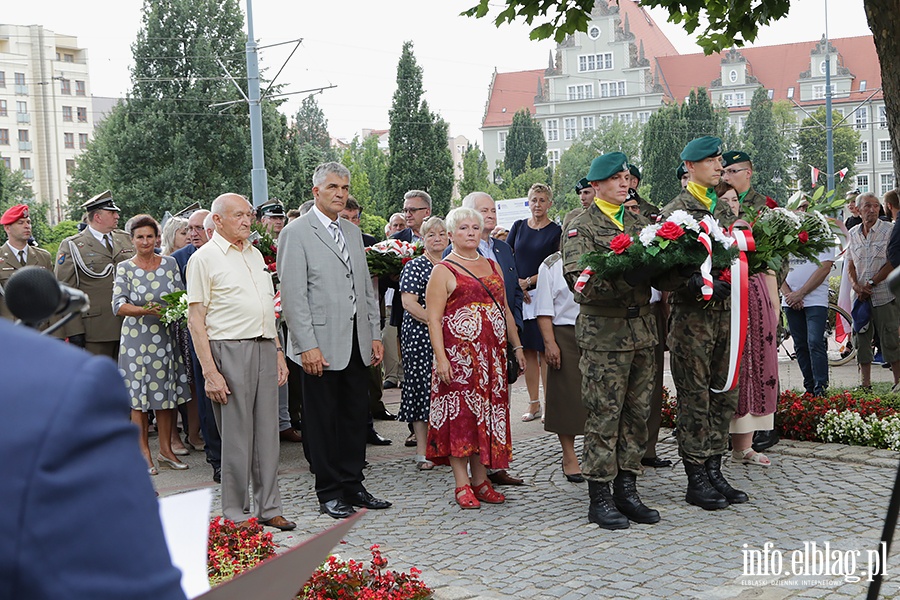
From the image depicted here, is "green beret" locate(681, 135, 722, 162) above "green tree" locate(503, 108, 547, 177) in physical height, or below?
below

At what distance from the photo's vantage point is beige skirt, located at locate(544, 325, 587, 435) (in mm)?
7402

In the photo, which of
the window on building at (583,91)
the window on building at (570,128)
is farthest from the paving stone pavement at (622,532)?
the window on building at (583,91)

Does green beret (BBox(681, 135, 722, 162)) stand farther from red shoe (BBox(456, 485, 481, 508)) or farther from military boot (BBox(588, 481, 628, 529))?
red shoe (BBox(456, 485, 481, 508))

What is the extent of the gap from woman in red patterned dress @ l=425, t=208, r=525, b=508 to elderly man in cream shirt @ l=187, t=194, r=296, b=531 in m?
1.20

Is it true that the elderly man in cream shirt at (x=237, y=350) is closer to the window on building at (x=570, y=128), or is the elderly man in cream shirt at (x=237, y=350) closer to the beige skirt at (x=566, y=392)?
the beige skirt at (x=566, y=392)

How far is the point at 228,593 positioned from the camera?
1226mm

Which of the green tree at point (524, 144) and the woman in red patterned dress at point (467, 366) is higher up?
the green tree at point (524, 144)

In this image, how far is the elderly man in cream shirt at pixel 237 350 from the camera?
625 cm

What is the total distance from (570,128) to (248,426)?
350ft

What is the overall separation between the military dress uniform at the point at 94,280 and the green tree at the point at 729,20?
4115 millimetres

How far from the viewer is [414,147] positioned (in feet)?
207

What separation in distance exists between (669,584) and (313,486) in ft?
11.9

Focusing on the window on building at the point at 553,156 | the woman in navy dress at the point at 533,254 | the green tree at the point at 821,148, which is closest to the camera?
the woman in navy dress at the point at 533,254

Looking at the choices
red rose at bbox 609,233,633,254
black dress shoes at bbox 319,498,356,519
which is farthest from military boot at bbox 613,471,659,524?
black dress shoes at bbox 319,498,356,519
